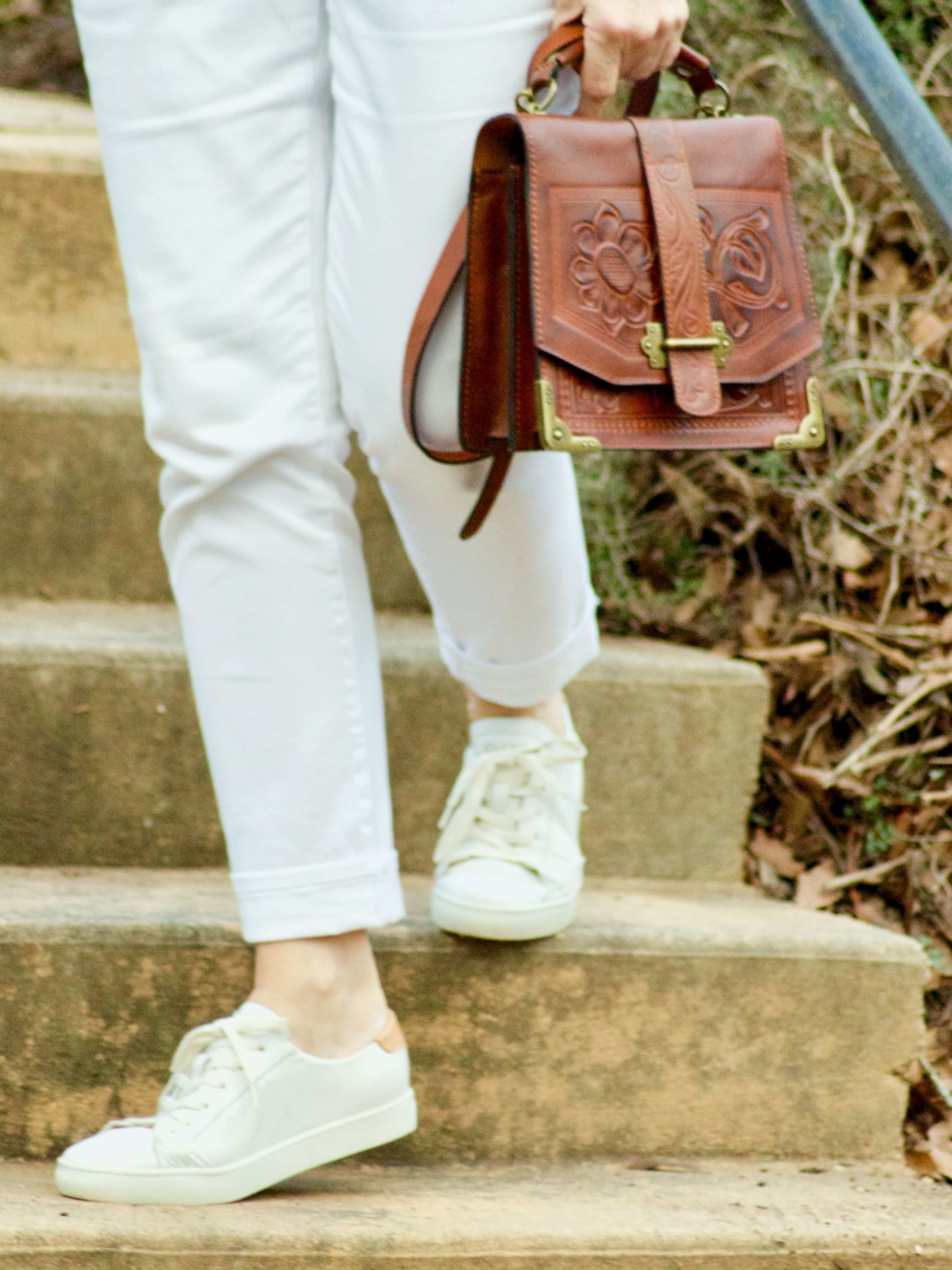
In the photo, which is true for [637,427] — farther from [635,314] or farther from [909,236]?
[909,236]

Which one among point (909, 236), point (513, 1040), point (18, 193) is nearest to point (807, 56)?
point (909, 236)

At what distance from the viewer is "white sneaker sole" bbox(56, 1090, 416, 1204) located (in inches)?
43.2

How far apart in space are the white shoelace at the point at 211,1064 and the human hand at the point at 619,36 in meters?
0.79

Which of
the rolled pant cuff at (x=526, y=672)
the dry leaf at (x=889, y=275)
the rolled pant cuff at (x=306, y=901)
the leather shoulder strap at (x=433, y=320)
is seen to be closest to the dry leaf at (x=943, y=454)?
the dry leaf at (x=889, y=275)

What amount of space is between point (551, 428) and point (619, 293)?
0.13m

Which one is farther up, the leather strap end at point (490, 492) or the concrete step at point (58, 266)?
the leather strap end at point (490, 492)

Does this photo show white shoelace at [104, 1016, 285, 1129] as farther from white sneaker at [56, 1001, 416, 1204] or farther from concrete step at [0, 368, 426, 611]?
concrete step at [0, 368, 426, 611]

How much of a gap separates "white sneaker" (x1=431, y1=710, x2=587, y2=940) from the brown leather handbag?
0.34m

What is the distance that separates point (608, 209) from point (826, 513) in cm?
107

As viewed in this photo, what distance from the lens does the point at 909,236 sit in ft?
7.20

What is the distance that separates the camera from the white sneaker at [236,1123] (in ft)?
3.61

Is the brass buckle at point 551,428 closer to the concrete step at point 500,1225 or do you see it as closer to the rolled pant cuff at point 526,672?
the rolled pant cuff at point 526,672

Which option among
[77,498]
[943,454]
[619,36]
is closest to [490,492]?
[619,36]

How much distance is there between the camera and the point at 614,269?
106 cm
